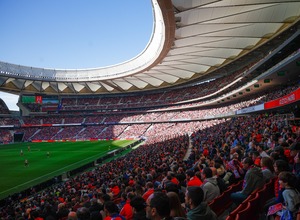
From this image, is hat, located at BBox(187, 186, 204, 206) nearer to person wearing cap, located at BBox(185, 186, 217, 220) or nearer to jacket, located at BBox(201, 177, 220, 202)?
person wearing cap, located at BBox(185, 186, 217, 220)

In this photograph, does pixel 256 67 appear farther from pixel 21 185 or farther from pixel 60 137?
pixel 60 137

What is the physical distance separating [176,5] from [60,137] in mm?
57479

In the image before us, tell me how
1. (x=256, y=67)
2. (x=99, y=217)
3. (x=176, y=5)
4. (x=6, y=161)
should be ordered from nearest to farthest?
(x=99, y=217) → (x=176, y=5) → (x=256, y=67) → (x=6, y=161)

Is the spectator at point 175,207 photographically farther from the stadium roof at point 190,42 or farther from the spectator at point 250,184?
the stadium roof at point 190,42

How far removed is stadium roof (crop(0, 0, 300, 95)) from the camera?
24.0m

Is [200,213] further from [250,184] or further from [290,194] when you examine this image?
[250,184]

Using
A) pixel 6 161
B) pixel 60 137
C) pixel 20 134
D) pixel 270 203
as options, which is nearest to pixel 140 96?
pixel 60 137

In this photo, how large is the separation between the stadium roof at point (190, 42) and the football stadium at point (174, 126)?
0.19 metres

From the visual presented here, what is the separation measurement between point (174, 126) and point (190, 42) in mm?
29272

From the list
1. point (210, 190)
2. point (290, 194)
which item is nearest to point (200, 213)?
point (290, 194)

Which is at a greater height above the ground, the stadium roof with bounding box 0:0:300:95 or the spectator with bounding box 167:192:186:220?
the stadium roof with bounding box 0:0:300:95

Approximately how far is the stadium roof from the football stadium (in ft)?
0.63

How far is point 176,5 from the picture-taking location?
22.5 m

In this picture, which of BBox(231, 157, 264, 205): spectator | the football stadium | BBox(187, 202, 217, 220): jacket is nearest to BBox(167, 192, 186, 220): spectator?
the football stadium
